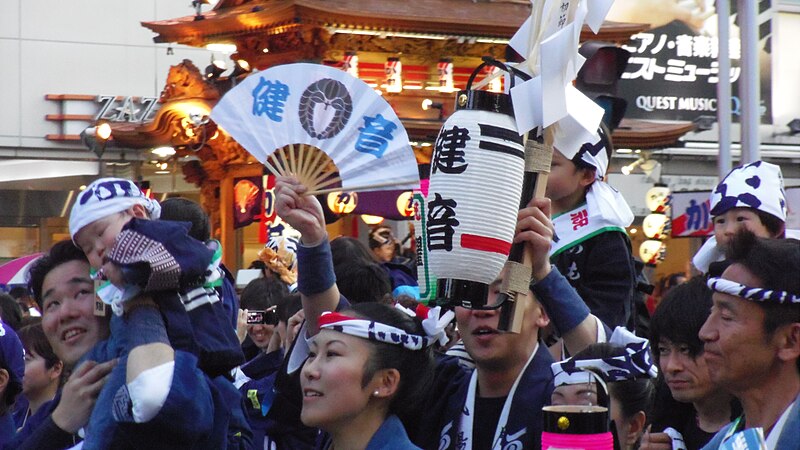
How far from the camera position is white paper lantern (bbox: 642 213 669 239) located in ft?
60.5

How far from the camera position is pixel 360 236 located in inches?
563

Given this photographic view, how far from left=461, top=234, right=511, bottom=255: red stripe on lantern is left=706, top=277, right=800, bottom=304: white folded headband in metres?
0.56

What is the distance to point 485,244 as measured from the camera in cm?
284

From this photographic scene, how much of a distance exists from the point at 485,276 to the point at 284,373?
3.29ft

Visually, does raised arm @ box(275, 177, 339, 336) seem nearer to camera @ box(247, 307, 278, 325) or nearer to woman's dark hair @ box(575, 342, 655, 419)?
woman's dark hair @ box(575, 342, 655, 419)

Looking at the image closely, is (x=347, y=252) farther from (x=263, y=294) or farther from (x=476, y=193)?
(x=476, y=193)

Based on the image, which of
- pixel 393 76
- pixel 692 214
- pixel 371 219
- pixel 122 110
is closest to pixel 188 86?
pixel 393 76

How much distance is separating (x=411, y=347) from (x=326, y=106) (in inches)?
30.2

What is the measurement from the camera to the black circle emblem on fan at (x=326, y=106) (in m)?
3.46

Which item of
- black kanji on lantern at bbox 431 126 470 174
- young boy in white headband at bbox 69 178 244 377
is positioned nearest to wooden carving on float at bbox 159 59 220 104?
young boy in white headband at bbox 69 178 244 377

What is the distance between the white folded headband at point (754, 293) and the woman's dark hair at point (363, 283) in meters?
1.98

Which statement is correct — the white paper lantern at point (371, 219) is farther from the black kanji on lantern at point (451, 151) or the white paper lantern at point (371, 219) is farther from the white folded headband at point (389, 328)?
the black kanji on lantern at point (451, 151)

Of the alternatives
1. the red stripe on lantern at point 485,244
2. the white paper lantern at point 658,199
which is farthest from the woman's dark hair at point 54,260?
the white paper lantern at point 658,199

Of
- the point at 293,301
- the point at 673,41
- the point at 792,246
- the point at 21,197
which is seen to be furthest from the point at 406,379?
the point at 673,41
